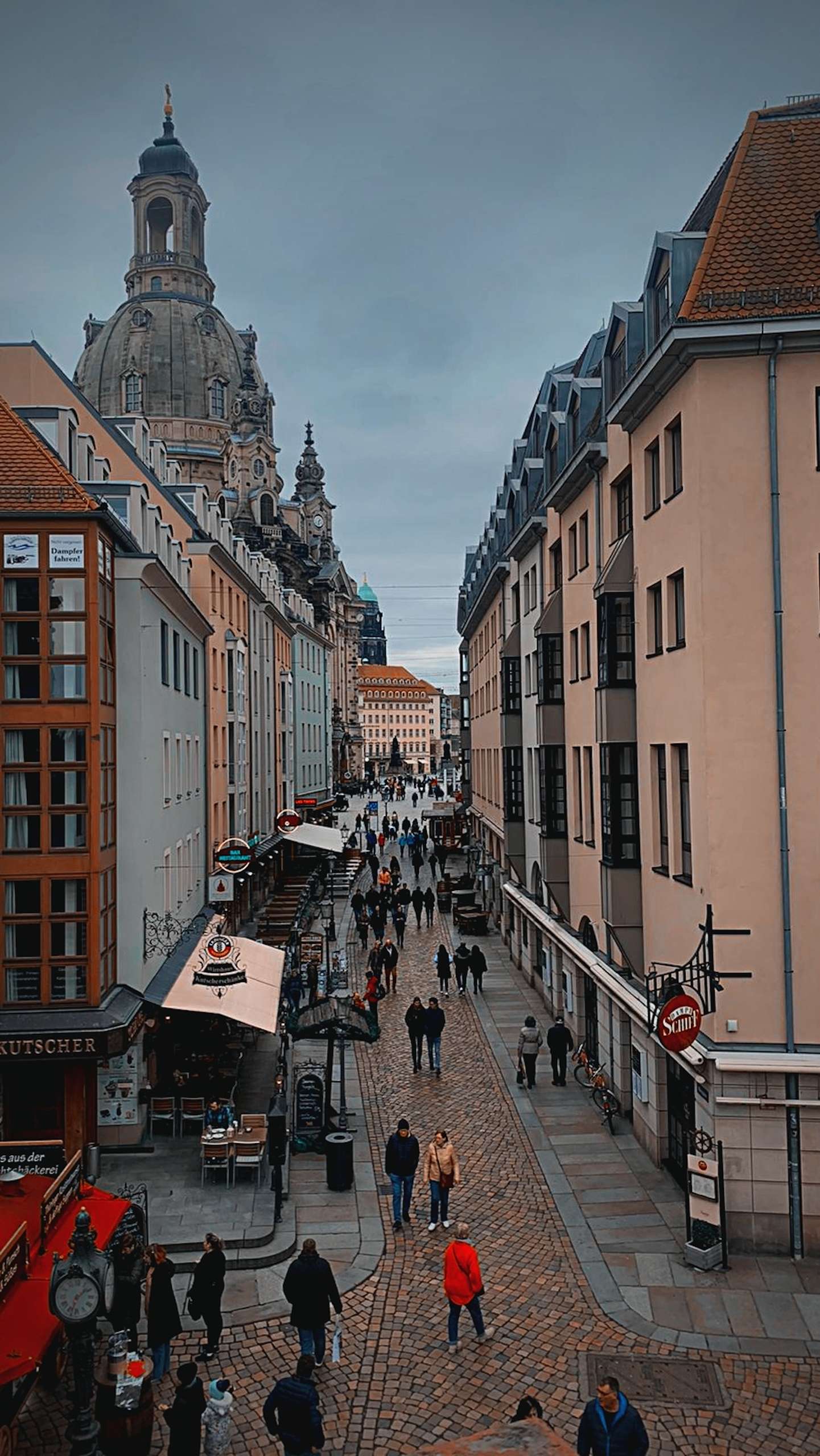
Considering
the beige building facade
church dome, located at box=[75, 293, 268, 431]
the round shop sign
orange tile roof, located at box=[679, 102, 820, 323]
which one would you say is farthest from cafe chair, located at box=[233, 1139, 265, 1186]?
church dome, located at box=[75, 293, 268, 431]

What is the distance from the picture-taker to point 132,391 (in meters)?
92.4

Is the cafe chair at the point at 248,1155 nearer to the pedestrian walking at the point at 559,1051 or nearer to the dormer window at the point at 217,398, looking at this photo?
the pedestrian walking at the point at 559,1051

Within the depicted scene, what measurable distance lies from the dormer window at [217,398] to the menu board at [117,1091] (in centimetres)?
8206

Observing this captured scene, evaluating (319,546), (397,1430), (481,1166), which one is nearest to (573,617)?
(481,1166)

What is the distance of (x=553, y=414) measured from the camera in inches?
1019

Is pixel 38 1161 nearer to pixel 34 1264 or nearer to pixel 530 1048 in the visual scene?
pixel 34 1264

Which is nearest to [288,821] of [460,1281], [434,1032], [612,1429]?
[434,1032]

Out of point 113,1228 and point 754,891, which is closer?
point 113,1228

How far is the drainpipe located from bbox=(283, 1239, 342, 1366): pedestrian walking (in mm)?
6266

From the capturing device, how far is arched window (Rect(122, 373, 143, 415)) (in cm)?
9225

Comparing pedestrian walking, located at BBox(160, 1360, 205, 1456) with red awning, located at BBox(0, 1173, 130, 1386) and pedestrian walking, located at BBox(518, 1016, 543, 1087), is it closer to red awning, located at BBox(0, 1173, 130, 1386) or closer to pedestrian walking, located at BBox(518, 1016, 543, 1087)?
red awning, located at BBox(0, 1173, 130, 1386)

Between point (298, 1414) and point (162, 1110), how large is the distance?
10.5 m

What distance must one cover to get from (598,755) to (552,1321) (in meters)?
10.7

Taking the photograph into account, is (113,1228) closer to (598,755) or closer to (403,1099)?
(403,1099)
